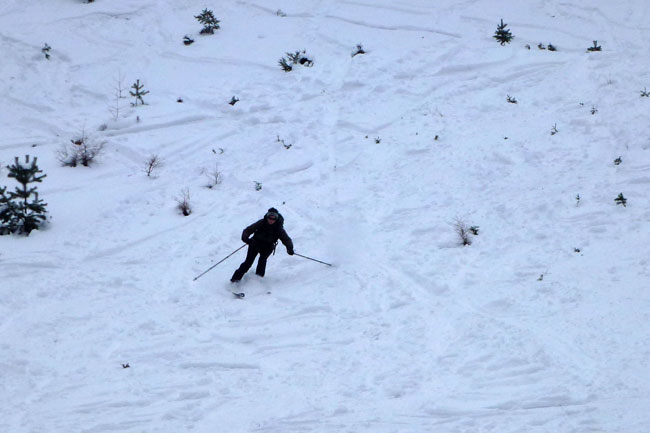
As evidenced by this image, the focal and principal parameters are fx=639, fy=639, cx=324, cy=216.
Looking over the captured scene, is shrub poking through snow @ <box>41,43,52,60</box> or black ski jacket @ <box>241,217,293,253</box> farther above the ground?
shrub poking through snow @ <box>41,43,52,60</box>

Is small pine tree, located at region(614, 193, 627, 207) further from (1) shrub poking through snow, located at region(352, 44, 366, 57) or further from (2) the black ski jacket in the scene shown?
(1) shrub poking through snow, located at region(352, 44, 366, 57)

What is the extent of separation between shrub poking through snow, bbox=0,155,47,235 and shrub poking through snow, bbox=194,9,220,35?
34.5 feet

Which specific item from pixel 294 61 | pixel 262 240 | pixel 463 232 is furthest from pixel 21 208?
pixel 294 61

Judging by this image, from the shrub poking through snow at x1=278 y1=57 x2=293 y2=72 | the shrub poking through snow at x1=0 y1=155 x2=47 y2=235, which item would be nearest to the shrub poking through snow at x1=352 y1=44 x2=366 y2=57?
the shrub poking through snow at x1=278 y1=57 x2=293 y2=72

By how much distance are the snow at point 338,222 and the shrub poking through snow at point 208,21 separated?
24cm

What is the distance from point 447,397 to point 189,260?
5.74 m

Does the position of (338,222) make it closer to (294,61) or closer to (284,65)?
(284,65)

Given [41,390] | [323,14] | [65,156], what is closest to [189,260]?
[41,390]

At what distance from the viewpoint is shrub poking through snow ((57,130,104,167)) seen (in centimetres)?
1484

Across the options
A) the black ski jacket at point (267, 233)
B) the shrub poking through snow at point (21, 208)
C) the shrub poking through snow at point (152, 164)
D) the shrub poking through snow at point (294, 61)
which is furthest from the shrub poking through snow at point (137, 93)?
the black ski jacket at point (267, 233)

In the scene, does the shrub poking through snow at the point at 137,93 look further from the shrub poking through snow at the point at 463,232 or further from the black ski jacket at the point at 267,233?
the shrub poking through snow at the point at 463,232

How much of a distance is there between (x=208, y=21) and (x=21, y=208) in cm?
1129

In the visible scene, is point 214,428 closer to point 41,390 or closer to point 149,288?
point 41,390

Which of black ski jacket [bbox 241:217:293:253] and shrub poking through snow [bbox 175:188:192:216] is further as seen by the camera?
shrub poking through snow [bbox 175:188:192:216]
